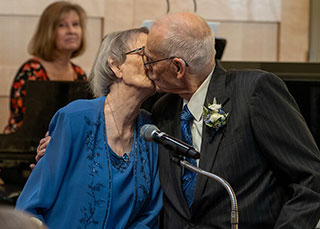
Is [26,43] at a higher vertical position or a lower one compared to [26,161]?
higher

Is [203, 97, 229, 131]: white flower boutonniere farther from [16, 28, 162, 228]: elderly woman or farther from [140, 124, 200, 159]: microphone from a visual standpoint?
[140, 124, 200, 159]: microphone

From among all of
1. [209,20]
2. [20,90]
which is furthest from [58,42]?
[209,20]

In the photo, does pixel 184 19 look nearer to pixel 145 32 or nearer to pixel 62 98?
pixel 145 32

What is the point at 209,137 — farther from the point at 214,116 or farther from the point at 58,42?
the point at 58,42

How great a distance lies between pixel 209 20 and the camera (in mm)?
5797

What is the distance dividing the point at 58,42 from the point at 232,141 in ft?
9.60

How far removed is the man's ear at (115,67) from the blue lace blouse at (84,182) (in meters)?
0.19

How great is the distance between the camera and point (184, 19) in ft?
8.05

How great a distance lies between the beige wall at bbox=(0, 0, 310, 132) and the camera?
5516mm

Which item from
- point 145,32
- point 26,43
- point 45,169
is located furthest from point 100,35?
point 45,169

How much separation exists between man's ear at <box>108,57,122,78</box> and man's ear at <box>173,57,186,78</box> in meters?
0.29

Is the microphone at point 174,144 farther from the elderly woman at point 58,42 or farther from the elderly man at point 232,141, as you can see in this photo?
the elderly woman at point 58,42

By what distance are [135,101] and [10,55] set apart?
10.9 ft

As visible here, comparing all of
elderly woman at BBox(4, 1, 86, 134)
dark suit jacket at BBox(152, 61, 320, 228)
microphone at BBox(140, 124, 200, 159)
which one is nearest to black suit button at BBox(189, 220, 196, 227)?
dark suit jacket at BBox(152, 61, 320, 228)
